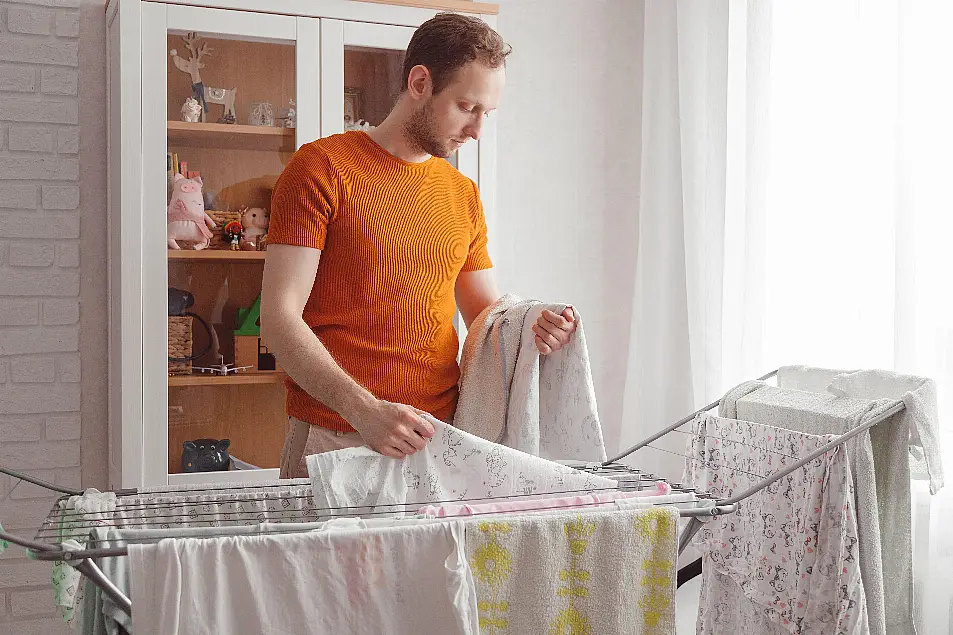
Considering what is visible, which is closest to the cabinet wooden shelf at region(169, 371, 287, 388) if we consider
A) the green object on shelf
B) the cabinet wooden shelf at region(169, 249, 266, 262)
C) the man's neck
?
the green object on shelf

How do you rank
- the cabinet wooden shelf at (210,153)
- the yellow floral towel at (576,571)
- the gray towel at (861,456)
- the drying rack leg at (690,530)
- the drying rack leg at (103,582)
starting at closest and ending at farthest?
the drying rack leg at (103,582) < the yellow floral towel at (576,571) < the drying rack leg at (690,530) < the gray towel at (861,456) < the cabinet wooden shelf at (210,153)

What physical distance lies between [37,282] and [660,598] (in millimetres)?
1928

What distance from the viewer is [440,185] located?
68.9 inches

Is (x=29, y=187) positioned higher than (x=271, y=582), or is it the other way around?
(x=29, y=187)

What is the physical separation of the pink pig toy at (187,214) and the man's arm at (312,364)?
0.76 meters

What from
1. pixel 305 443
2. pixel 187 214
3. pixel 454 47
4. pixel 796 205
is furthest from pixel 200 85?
pixel 796 205

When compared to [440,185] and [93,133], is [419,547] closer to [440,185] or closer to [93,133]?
[440,185]

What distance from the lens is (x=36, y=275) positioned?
246 centimetres

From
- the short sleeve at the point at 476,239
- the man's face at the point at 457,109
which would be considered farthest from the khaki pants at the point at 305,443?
the man's face at the point at 457,109

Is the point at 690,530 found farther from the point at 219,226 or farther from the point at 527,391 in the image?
the point at 219,226

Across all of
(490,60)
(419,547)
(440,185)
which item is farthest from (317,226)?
(419,547)

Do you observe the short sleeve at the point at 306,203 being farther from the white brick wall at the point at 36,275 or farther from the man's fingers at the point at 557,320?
the white brick wall at the point at 36,275

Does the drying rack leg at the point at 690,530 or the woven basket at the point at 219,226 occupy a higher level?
the woven basket at the point at 219,226

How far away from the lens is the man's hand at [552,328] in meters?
1.63
